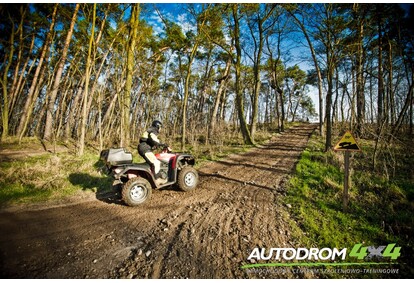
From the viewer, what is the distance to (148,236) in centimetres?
296

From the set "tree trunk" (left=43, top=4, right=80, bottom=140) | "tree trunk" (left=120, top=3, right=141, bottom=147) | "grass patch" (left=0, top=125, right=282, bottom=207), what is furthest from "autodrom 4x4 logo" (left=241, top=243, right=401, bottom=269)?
"tree trunk" (left=43, top=4, right=80, bottom=140)

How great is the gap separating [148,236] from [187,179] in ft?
7.09

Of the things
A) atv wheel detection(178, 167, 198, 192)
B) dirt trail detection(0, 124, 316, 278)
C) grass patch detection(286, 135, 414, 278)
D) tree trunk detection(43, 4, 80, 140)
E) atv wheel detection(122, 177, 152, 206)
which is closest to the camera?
dirt trail detection(0, 124, 316, 278)

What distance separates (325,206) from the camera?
4.35 meters

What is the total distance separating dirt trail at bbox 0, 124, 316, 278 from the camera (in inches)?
88.8

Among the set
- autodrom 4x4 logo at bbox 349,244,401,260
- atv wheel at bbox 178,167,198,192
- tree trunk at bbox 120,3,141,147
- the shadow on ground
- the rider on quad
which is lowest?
autodrom 4x4 logo at bbox 349,244,401,260

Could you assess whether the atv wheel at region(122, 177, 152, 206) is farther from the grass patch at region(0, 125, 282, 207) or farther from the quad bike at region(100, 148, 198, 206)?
the grass patch at region(0, 125, 282, 207)

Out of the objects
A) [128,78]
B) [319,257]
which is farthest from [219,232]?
[128,78]

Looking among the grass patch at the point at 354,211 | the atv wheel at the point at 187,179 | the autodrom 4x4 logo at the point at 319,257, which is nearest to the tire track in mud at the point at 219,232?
the autodrom 4x4 logo at the point at 319,257

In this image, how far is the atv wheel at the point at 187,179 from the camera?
484 cm

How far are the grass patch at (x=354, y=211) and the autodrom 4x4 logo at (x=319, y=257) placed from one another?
13 cm

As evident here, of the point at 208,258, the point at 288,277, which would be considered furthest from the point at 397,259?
the point at 208,258

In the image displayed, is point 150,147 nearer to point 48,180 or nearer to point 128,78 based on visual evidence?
point 48,180

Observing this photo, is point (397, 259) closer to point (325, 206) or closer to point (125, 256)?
point (325, 206)
